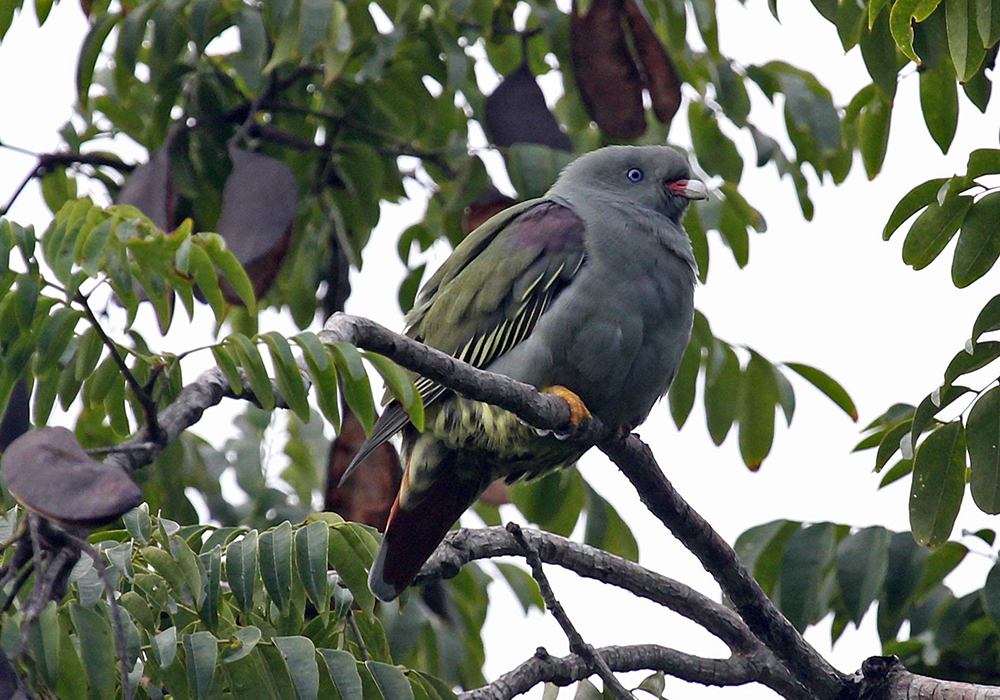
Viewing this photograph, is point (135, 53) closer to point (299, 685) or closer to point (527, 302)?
point (527, 302)

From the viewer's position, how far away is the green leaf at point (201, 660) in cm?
178

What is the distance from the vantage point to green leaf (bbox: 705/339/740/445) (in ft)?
11.5

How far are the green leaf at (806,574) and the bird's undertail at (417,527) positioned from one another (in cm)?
80

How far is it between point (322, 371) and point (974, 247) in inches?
45.1

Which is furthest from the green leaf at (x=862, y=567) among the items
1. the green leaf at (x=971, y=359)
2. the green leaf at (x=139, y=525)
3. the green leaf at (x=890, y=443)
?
the green leaf at (x=139, y=525)

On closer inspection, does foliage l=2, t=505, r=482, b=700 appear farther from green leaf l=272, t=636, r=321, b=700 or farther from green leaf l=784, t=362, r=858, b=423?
green leaf l=784, t=362, r=858, b=423

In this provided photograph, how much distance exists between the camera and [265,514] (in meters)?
4.17

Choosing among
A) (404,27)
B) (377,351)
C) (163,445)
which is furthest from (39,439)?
(404,27)

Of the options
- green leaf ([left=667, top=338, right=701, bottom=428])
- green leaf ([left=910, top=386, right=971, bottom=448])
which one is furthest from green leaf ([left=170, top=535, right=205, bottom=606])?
green leaf ([left=667, top=338, right=701, bottom=428])

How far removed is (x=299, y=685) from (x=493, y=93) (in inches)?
94.2

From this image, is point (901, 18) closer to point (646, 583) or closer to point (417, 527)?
point (646, 583)

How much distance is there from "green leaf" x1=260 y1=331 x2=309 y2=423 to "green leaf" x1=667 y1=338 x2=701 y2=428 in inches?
67.2

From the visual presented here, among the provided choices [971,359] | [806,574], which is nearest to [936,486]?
[971,359]

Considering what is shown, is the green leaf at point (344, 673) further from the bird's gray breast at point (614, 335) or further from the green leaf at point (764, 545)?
the green leaf at point (764, 545)
